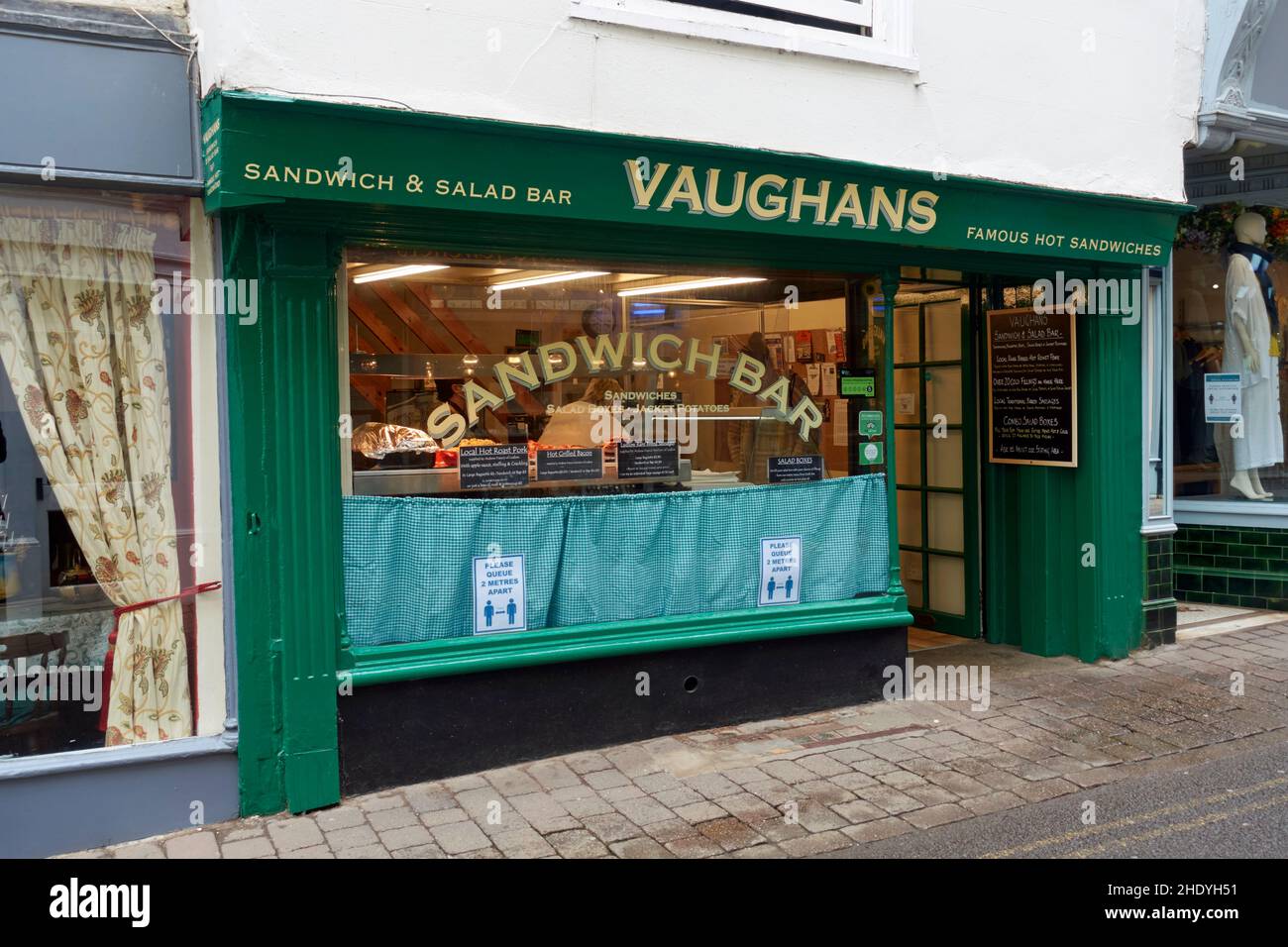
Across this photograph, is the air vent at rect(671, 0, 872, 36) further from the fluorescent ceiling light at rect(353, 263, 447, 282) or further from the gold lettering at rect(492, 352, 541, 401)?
the gold lettering at rect(492, 352, 541, 401)

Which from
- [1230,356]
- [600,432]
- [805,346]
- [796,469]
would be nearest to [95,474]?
[600,432]

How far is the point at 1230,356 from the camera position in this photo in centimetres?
980

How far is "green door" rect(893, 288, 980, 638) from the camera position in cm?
857

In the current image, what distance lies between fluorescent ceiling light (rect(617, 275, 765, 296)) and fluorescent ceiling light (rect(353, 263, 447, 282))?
1.08m

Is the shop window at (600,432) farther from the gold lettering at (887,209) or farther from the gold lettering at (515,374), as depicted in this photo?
the gold lettering at (887,209)

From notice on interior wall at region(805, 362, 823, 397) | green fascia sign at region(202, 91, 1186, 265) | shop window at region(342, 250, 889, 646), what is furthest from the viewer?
notice on interior wall at region(805, 362, 823, 397)

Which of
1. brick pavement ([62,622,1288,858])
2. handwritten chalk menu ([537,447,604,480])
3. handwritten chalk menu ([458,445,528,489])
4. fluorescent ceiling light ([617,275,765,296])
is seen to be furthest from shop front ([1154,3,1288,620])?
handwritten chalk menu ([458,445,528,489])

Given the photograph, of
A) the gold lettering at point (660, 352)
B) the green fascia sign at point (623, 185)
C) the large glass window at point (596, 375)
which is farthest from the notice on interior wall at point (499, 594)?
the green fascia sign at point (623, 185)

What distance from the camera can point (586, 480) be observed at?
6.38 meters

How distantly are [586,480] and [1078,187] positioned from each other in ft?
12.0

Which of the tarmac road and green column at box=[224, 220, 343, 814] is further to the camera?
green column at box=[224, 220, 343, 814]

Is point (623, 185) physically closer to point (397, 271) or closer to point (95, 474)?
point (397, 271)

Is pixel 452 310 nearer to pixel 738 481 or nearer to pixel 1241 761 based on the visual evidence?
pixel 738 481

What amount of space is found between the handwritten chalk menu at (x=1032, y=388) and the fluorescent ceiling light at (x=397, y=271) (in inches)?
170
